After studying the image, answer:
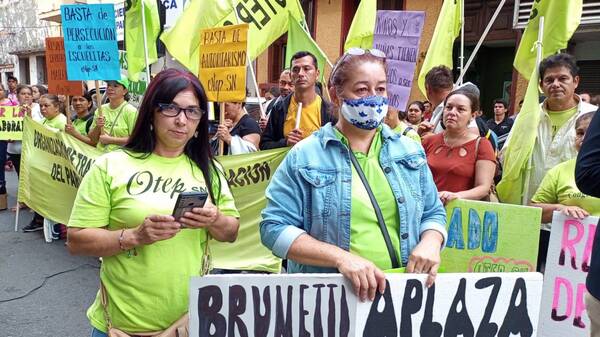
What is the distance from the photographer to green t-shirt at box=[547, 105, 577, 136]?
11.6 ft

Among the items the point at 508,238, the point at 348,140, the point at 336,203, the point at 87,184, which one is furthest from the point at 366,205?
the point at 508,238

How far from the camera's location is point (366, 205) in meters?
1.73

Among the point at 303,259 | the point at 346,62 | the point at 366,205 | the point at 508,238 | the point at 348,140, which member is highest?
the point at 346,62

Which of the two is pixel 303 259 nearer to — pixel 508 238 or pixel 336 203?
pixel 336 203

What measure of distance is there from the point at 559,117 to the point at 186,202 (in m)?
2.87

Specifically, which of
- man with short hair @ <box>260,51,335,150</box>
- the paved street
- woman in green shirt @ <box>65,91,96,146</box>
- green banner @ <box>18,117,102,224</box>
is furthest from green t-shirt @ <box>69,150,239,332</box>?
woman in green shirt @ <box>65,91,96,146</box>

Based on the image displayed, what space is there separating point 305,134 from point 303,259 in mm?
2498

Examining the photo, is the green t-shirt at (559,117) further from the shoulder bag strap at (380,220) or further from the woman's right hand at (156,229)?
the woman's right hand at (156,229)

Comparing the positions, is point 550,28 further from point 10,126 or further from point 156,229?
point 10,126

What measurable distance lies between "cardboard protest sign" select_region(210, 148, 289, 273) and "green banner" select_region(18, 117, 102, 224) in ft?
5.31

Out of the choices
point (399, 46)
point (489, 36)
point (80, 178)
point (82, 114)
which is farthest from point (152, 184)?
point (489, 36)

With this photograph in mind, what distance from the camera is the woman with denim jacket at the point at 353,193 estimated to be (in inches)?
67.6

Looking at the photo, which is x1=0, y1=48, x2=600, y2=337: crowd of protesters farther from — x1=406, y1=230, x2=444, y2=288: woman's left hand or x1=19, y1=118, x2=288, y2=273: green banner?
x1=19, y1=118, x2=288, y2=273: green banner

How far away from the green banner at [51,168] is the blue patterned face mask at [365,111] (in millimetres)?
4025
